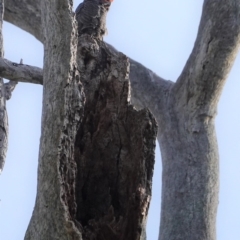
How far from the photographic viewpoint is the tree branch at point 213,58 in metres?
4.44

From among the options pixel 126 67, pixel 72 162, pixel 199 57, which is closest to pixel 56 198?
pixel 72 162

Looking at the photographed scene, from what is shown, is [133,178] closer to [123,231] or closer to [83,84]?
[123,231]

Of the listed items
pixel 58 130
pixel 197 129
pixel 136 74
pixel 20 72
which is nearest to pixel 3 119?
pixel 20 72

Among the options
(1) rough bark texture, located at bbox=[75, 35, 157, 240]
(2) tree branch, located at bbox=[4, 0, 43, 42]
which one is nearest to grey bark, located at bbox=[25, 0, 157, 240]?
(1) rough bark texture, located at bbox=[75, 35, 157, 240]

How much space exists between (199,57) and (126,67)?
1949mm

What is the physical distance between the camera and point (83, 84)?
8.55 ft

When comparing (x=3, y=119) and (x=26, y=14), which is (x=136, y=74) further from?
(x=3, y=119)

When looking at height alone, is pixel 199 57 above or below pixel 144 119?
above

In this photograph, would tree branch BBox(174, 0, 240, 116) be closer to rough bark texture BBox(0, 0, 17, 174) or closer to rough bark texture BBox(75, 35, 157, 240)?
rough bark texture BBox(0, 0, 17, 174)

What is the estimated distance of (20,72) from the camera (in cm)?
332

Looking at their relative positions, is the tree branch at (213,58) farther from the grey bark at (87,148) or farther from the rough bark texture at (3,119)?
the grey bark at (87,148)

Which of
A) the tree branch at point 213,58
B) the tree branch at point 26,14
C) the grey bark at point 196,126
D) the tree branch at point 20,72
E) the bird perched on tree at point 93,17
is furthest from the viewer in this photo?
the tree branch at point 26,14

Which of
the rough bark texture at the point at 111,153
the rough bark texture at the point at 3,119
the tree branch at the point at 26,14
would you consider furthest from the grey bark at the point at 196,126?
the rough bark texture at the point at 111,153

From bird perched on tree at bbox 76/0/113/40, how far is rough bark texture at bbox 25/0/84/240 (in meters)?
0.55
